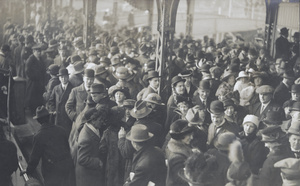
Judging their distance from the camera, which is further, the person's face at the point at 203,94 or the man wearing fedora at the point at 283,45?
Result: the man wearing fedora at the point at 283,45

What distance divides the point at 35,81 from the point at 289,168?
5.46 metres

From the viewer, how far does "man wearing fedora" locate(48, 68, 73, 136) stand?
6633mm

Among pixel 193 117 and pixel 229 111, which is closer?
pixel 193 117

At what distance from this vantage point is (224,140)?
4.87 meters

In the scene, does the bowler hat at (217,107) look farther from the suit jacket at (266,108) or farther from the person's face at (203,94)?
the person's face at (203,94)

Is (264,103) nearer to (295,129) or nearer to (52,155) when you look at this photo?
(295,129)

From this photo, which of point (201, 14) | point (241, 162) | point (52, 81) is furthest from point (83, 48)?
point (201, 14)

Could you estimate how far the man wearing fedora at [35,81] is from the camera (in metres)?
8.27

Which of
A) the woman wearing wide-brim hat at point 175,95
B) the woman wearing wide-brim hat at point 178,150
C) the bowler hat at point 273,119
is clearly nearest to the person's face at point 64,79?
the woman wearing wide-brim hat at point 175,95

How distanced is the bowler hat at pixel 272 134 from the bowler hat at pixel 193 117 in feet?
2.72

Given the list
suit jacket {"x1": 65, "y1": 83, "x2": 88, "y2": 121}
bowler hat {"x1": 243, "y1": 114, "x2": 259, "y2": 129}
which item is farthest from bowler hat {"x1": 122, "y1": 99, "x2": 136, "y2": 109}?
bowler hat {"x1": 243, "y1": 114, "x2": 259, "y2": 129}

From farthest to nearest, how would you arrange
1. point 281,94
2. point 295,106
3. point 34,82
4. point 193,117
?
point 34,82 → point 281,94 → point 295,106 → point 193,117

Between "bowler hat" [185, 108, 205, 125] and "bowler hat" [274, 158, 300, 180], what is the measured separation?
1196 mm

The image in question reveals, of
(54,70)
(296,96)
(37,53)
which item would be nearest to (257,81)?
(296,96)
